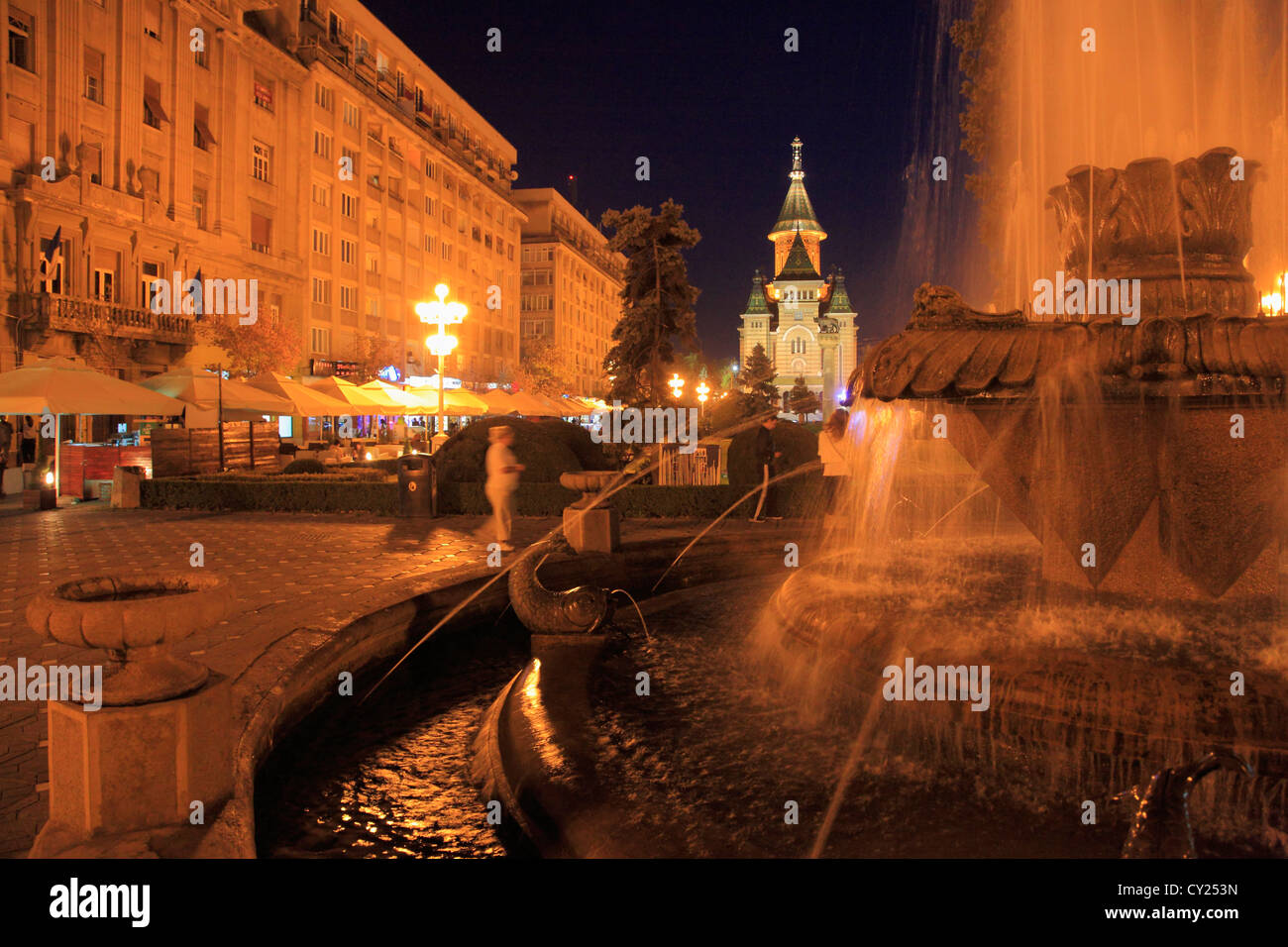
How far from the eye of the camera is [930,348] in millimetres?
4883

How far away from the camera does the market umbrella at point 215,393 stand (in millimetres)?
19297

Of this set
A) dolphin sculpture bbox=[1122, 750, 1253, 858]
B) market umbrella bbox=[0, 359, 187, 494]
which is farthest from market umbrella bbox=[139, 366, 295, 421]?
dolphin sculpture bbox=[1122, 750, 1253, 858]

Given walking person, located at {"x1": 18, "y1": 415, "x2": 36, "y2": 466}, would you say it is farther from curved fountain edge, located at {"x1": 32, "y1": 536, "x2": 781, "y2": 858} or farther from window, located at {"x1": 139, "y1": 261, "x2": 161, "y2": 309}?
curved fountain edge, located at {"x1": 32, "y1": 536, "x2": 781, "y2": 858}

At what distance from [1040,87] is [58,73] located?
100ft

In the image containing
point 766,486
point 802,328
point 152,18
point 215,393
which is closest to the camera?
point 766,486

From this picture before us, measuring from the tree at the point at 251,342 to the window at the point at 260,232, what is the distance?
4.87 metres

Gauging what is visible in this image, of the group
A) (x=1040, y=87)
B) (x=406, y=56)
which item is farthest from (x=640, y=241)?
(x=406, y=56)

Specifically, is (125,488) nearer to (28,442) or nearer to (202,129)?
(28,442)

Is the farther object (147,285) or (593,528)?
(147,285)

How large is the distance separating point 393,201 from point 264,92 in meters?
11.7

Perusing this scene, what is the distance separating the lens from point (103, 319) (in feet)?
92.6

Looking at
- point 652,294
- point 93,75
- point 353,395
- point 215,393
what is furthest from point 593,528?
point 93,75

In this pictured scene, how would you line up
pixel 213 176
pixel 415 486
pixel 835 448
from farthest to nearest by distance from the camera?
pixel 213 176 < pixel 415 486 < pixel 835 448
